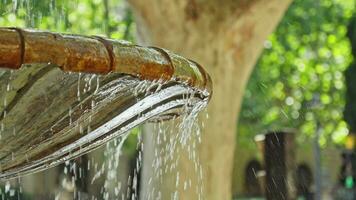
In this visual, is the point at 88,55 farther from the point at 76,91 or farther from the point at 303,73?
the point at 303,73

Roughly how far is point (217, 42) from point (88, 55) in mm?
5005

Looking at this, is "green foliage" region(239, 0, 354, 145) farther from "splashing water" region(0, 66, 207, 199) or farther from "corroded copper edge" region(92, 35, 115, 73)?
"corroded copper edge" region(92, 35, 115, 73)

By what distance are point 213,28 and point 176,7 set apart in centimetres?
36

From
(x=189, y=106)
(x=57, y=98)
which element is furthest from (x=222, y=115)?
(x=57, y=98)

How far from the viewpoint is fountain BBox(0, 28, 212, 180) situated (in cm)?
245

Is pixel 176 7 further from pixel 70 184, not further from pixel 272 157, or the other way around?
pixel 70 184

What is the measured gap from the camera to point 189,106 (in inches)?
136

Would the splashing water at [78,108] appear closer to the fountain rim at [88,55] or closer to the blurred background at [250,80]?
the fountain rim at [88,55]

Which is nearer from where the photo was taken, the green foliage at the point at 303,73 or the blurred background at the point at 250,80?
the blurred background at the point at 250,80

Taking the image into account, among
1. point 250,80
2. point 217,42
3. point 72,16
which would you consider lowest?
point 217,42

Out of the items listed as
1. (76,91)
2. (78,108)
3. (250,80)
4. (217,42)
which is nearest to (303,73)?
(250,80)

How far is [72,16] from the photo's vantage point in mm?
15008

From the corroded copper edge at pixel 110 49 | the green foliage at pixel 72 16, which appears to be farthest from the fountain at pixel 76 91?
the green foliage at pixel 72 16

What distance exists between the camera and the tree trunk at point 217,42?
24.3 feet
